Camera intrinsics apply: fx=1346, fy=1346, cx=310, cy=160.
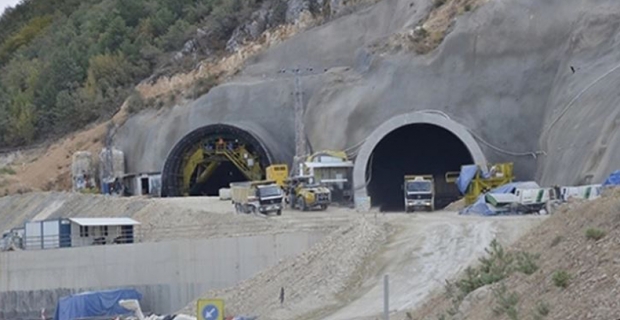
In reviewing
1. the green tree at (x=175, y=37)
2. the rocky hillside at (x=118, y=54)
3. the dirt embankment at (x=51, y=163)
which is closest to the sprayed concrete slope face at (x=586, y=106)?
the rocky hillside at (x=118, y=54)

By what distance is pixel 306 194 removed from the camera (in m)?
56.2

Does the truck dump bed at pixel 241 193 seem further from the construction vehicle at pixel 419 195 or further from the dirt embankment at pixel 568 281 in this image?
the dirt embankment at pixel 568 281

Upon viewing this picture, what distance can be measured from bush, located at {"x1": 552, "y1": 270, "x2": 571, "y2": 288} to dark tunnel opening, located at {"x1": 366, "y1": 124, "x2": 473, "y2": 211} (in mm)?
48036

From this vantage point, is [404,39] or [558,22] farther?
[404,39]

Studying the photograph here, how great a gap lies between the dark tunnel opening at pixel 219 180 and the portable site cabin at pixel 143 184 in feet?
7.26

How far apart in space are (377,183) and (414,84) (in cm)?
604

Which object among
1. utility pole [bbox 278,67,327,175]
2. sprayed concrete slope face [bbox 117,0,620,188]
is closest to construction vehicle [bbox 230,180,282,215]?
utility pole [bbox 278,67,327,175]

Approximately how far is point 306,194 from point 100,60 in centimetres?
4985

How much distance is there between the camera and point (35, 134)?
9944 centimetres

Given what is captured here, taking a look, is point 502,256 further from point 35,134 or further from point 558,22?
point 35,134

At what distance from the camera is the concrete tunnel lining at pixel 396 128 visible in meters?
61.8

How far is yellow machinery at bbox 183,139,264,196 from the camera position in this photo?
238 feet

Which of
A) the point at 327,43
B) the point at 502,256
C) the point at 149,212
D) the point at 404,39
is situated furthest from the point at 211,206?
the point at 502,256

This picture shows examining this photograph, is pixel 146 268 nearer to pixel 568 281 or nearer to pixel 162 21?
pixel 568 281
